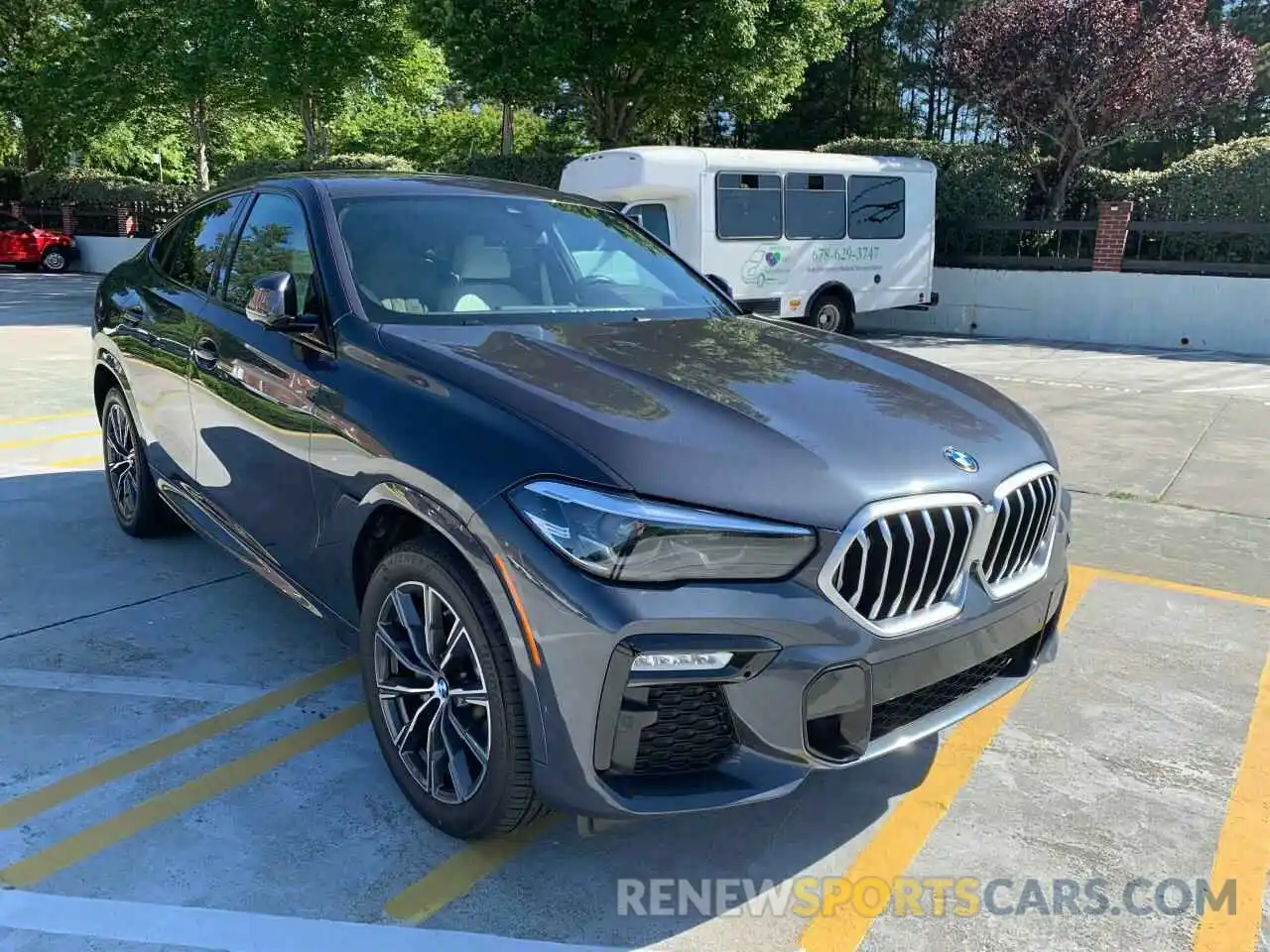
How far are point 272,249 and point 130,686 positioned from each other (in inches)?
64.0

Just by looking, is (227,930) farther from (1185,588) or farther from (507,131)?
(507,131)

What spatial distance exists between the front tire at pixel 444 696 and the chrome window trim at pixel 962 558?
0.77 metres

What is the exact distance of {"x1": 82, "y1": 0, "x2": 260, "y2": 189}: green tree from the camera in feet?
69.8

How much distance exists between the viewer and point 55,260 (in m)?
26.0

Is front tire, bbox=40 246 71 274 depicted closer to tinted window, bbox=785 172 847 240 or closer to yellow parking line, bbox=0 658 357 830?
tinted window, bbox=785 172 847 240

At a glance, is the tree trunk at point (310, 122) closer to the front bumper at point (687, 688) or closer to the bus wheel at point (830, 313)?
the bus wheel at point (830, 313)

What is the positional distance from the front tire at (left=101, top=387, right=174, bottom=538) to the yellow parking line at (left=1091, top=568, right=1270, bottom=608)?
4.54 metres

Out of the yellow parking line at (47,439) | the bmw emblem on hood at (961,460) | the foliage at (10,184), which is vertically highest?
the foliage at (10,184)

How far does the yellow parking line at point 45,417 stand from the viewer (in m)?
7.73

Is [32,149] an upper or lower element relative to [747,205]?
upper

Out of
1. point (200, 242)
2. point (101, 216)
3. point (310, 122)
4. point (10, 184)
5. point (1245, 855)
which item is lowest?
point (1245, 855)

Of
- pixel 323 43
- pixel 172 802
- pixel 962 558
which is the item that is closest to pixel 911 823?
pixel 962 558

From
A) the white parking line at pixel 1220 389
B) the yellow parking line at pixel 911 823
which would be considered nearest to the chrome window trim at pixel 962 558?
the yellow parking line at pixel 911 823

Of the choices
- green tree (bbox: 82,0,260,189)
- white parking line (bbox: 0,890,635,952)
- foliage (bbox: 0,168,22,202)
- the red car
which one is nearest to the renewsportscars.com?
white parking line (bbox: 0,890,635,952)
